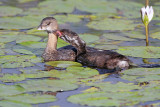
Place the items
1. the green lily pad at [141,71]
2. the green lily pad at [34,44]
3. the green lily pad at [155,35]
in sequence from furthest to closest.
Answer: the green lily pad at [155,35], the green lily pad at [34,44], the green lily pad at [141,71]

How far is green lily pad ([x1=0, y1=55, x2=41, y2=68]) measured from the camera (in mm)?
8617

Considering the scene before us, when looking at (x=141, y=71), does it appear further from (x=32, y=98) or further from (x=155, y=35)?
(x=155, y=35)

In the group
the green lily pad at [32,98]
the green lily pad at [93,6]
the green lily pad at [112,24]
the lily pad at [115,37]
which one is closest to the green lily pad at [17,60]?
the green lily pad at [32,98]

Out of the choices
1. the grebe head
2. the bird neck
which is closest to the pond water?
the bird neck

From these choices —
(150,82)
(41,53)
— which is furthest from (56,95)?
(41,53)

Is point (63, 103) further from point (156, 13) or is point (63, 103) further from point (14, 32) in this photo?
point (156, 13)

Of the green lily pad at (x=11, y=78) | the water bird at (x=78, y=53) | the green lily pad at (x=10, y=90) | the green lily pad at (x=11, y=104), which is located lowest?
the green lily pad at (x=11, y=104)

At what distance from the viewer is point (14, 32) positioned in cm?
1167

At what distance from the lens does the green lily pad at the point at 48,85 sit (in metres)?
6.93

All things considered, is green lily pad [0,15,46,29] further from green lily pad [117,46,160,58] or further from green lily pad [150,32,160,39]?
green lily pad [150,32,160,39]

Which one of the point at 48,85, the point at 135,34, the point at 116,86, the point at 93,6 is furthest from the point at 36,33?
the point at 116,86

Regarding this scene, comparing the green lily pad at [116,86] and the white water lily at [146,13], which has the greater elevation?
Answer: the white water lily at [146,13]

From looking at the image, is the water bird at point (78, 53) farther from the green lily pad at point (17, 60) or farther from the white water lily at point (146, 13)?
the white water lily at point (146, 13)

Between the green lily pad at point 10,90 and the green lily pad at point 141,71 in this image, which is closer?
the green lily pad at point 10,90
